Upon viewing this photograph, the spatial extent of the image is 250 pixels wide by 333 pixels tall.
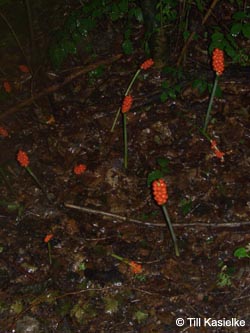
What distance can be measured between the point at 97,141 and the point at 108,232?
0.97m

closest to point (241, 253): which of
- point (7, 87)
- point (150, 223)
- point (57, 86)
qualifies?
point (150, 223)

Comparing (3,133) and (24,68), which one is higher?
(24,68)

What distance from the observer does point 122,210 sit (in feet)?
10.4

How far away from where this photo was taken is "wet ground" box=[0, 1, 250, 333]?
2643mm

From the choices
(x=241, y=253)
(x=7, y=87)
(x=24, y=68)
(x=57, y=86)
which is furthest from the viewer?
(x=24, y=68)

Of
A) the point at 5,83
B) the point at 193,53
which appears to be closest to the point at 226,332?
the point at 193,53

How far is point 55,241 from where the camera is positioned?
306cm

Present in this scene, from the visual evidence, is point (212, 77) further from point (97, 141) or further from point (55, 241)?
point (55, 241)

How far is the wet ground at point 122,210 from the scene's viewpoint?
8.67 ft

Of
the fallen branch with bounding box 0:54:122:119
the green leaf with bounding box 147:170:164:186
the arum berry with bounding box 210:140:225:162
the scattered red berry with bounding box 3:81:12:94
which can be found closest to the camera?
the green leaf with bounding box 147:170:164:186

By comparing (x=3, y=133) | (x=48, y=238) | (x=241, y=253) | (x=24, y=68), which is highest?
(x=24, y=68)


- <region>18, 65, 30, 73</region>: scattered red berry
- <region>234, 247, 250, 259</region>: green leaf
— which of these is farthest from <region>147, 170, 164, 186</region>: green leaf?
<region>18, 65, 30, 73</region>: scattered red berry

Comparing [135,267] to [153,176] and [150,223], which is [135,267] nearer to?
[150,223]

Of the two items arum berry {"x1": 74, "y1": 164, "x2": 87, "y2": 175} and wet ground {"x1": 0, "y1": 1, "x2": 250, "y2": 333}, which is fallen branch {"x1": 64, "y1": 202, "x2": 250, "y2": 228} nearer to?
wet ground {"x1": 0, "y1": 1, "x2": 250, "y2": 333}
